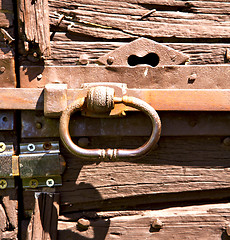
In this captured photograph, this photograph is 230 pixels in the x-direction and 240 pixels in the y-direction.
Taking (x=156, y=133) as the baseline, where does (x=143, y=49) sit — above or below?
above

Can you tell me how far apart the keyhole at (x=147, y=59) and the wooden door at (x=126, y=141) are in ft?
0.18

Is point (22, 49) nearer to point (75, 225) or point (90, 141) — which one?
point (90, 141)

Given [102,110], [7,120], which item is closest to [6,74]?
[7,120]

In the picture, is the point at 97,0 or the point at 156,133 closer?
the point at 156,133

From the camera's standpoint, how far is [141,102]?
0.93m

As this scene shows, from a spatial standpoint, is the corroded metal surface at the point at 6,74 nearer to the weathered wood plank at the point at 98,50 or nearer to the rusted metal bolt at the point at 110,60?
the weathered wood plank at the point at 98,50

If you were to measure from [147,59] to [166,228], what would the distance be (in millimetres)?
623

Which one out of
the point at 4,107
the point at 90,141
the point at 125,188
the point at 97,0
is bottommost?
the point at 125,188

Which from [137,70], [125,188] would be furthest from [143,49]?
[125,188]

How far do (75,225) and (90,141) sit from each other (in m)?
0.31

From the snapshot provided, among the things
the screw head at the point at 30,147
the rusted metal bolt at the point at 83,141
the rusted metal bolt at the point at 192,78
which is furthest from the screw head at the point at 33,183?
the rusted metal bolt at the point at 192,78

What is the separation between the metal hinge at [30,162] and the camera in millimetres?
1062

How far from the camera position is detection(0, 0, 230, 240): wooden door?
3.49 ft

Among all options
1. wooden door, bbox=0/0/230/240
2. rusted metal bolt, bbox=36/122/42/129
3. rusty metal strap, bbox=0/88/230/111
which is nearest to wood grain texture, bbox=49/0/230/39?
wooden door, bbox=0/0/230/240
